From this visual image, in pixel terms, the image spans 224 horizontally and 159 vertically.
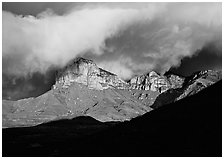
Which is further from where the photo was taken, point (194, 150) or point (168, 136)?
point (168, 136)

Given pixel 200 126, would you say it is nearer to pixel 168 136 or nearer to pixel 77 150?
pixel 168 136

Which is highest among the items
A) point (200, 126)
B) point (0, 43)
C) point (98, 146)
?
point (0, 43)

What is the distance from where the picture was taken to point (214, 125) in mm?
184000

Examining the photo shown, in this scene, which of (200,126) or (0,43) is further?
(200,126)

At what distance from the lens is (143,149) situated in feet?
576

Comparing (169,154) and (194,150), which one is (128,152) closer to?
(169,154)

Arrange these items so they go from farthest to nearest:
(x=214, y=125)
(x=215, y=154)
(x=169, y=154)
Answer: (x=214, y=125) < (x=169, y=154) < (x=215, y=154)

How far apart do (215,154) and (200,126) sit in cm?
5556

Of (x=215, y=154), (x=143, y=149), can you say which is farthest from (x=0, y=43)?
(x=143, y=149)

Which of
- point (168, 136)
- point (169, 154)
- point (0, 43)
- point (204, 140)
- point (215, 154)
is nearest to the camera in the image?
point (0, 43)

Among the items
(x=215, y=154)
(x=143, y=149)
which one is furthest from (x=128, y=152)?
(x=215, y=154)

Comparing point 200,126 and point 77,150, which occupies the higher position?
point 200,126

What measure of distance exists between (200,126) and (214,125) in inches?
418

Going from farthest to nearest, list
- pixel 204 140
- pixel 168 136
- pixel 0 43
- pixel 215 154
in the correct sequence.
→ pixel 168 136
pixel 204 140
pixel 215 154
pixel 0 43
